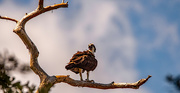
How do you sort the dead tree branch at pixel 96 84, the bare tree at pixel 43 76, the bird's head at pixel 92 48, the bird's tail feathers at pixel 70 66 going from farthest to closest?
the bird's head at pixel 92 48, the bird's tail feathers at pixel 70 66, the dead tree branch at pixel 96 84, the bare tree at pixel 43 76

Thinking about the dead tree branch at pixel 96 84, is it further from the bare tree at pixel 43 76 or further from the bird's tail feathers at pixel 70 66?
the bird's tail feathers at pixel 70 66

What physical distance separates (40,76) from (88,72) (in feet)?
7.03

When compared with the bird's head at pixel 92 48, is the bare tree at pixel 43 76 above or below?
below

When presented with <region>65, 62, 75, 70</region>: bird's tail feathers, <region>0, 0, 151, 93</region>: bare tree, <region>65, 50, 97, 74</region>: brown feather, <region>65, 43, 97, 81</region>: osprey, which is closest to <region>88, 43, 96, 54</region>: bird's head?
<region>65, 43, 97, 81</region>: osprey

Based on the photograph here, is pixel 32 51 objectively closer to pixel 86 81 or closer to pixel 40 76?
pixel 40 76

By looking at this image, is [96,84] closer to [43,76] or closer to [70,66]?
[70,66]

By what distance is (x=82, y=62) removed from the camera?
39.2 feet

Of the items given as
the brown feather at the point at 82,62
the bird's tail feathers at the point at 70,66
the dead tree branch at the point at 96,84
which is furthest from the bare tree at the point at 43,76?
the brown feather at the point at 82,62

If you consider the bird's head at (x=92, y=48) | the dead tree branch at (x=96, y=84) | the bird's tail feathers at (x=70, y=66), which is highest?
the bird's head at (x=92, y=48)

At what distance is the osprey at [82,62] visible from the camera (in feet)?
39.2

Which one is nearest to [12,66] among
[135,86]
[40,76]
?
[40,76]

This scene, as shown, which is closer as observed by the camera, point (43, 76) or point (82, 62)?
point (43, 76)

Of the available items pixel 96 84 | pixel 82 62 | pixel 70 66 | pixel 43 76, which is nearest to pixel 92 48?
pixel 82 62

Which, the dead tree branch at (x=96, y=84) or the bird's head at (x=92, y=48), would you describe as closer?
the dead tree branch at (x=96, y=84)
